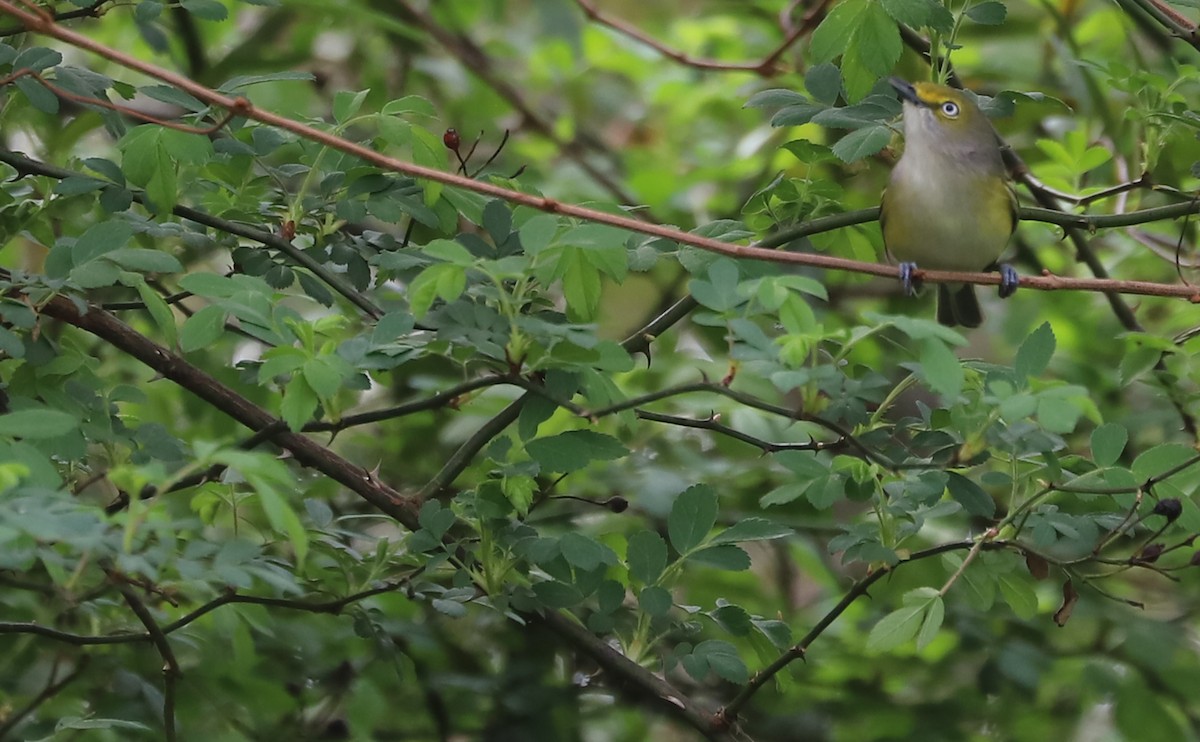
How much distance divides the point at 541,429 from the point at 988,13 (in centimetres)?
157

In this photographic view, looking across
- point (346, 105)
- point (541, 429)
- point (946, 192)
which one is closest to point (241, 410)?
point (346, 105)

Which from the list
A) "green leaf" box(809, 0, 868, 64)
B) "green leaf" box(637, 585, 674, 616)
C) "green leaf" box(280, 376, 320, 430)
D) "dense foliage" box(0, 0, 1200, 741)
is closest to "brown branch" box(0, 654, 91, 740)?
"dense foliage" box(0, 0, 1200, 741)

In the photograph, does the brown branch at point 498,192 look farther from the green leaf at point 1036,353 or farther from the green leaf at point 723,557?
the green leaf at point 723,557

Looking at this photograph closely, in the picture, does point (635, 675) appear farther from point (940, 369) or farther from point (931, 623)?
point (940, 369)

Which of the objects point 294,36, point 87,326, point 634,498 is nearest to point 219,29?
point 294,36

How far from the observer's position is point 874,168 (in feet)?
11.4

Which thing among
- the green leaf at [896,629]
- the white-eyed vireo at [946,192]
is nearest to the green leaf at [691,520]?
the green leaf at [896,629]

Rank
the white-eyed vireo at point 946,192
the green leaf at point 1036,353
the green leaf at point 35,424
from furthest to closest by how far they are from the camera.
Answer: the white-eyed vireo at point 946,192
the green leaf at point 1036,353
the green leaf at point 35,424

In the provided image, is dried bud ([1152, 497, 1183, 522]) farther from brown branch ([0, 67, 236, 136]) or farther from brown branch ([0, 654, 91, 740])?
brown branch ([0, 654, 91, 740])

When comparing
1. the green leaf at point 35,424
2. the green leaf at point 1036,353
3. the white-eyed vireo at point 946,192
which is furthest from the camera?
the white-eyed vireo at point 946,192

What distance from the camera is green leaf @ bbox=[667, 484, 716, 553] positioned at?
2012mm

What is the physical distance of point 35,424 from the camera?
1.54 meters

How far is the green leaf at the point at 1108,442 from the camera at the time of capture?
1.87 m

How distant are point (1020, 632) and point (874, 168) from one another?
1.30 metres
